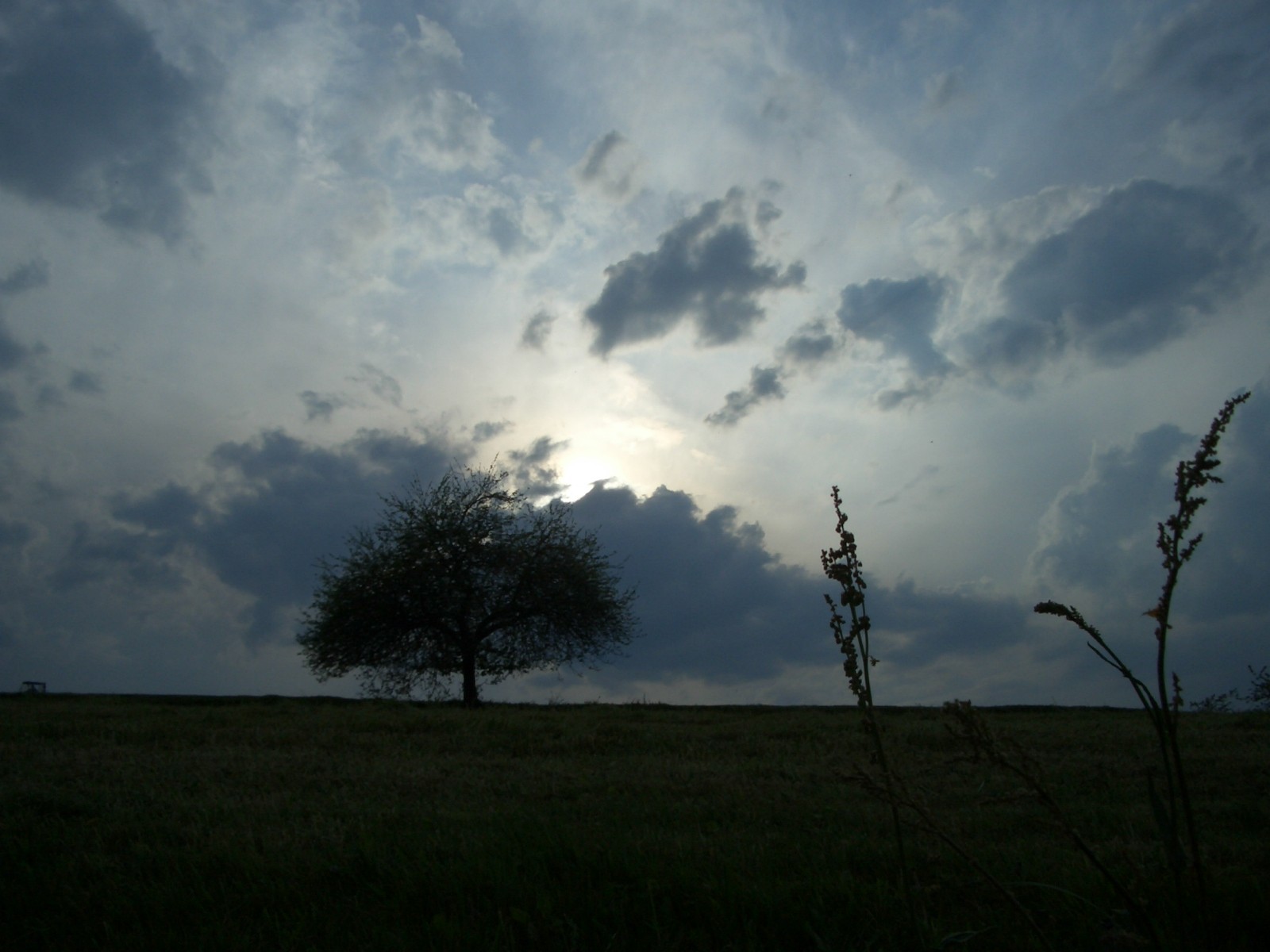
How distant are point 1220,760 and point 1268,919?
8981 mm

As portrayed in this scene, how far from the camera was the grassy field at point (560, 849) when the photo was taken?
4082 millimetres

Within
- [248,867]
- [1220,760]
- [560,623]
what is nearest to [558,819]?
[248,867]

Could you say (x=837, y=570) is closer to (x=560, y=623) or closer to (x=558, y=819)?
(x=558, y=819)

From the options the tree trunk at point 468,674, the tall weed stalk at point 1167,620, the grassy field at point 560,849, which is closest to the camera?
the tall weed stalk at point 1167,620

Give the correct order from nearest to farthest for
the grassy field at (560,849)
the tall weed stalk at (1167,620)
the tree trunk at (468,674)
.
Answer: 1. the tall weed stalk at (1167,620)
2. the grassy field at (560,849)
3. the tree trunk at (468,674)

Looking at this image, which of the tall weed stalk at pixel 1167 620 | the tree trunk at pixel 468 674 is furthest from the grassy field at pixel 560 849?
the tree trunk at pixel 468 674

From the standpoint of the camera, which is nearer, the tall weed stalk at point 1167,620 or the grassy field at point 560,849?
the tall weed stalk at point 1167,620

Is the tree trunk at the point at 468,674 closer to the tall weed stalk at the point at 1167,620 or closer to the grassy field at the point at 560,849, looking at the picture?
the grassy field at the point at 560,849

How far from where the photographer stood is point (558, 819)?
6410mm

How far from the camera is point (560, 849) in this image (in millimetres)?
5211

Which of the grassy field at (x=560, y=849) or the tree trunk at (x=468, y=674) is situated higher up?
the tree trunk at (x=468, y=674)

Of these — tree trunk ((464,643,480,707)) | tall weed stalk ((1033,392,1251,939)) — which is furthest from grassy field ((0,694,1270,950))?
tree trunk ((464,643,480,707))

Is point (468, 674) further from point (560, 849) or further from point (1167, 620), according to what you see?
point (1167, 620)

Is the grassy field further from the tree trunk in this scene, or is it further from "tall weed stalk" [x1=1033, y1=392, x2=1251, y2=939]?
the tree trunk
